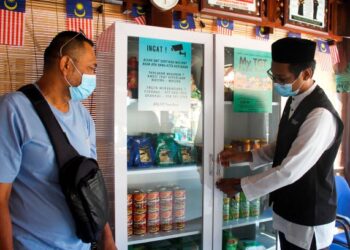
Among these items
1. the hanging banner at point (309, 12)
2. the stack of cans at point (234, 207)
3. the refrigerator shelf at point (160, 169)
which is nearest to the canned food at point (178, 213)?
the refrigerator shelf at point (160, 169)

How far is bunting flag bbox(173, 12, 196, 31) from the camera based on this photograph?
7.01 ft

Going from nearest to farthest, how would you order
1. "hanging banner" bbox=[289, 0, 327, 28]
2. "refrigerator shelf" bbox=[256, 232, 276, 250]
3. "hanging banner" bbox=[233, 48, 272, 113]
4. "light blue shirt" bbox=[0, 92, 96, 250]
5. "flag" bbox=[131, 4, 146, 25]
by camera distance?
"light blue shirt" bbox=[0, 92, 96, 250] → "hanging banner" bbox=[233, 48, 272, 113] → "flag" bbox=[131, 4, 146, 25] → "refrigerator shelf" bbox=[256, 232, 276, 250] → "hanging banner" bbox=[289, 0, 327, 28]

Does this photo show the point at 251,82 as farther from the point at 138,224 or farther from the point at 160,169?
the point at 138,224

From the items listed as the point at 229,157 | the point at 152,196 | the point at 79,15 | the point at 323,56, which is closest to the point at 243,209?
the point at 229,157

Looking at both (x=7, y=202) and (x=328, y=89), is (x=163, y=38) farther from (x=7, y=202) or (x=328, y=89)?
(x=328, y=89)

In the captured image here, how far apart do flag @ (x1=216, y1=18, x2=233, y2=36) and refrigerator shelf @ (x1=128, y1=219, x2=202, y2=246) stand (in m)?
1.37

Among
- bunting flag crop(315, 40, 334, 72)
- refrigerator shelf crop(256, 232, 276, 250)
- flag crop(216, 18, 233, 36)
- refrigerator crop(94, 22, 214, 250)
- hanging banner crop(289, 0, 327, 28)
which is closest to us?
refrigerator crop(94, 22, 214, 250)

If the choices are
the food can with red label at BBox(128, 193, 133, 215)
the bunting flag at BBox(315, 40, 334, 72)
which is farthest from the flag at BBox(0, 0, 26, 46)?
the bunting flag at BBox(315, 40, 334, 72)

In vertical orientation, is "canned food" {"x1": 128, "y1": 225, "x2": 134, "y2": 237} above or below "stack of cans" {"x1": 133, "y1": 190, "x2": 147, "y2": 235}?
below

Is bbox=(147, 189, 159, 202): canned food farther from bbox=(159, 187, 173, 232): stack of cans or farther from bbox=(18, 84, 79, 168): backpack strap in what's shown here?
bbox=(18, 84, 79, 168): backpack strap

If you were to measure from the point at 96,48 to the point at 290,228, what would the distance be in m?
1.44

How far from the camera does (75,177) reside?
107 centimetres

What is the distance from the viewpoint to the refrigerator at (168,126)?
5.02ft

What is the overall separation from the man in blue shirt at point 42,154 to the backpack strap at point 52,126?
0.02m
